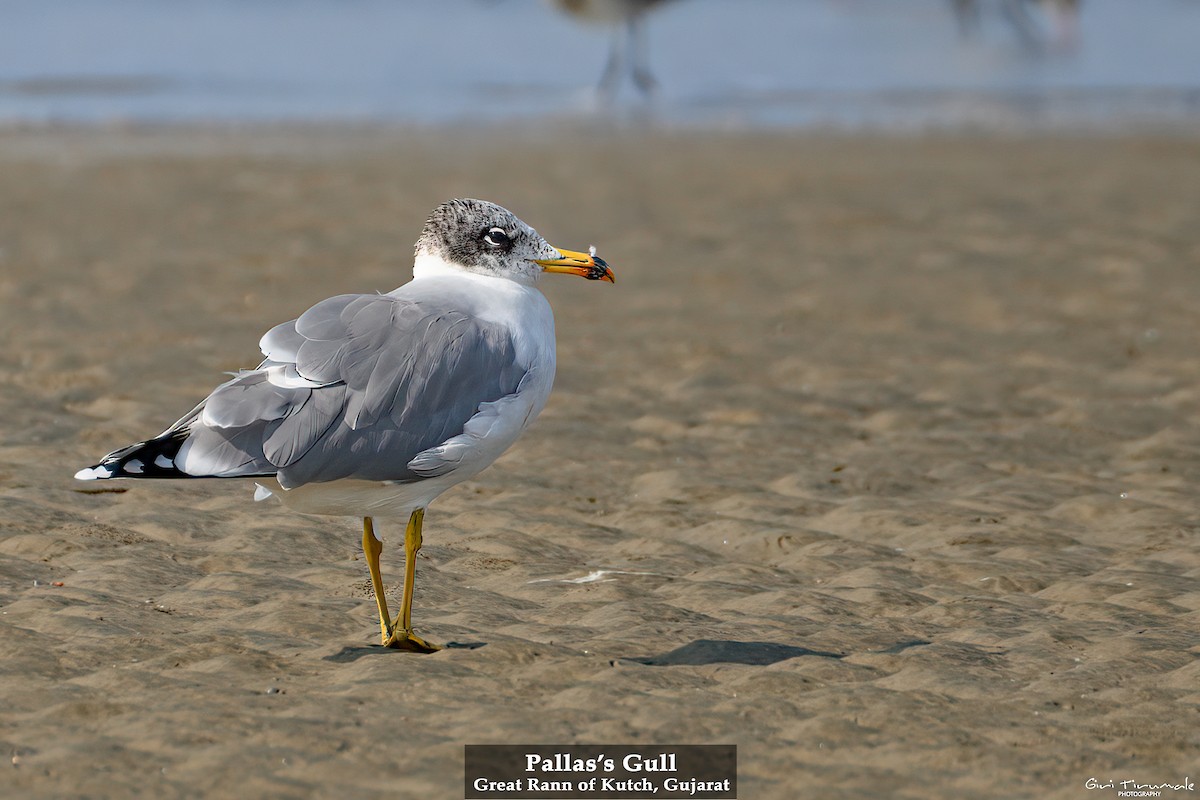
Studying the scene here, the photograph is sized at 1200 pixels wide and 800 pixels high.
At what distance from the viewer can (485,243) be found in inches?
175

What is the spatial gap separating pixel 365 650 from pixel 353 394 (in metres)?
0.74

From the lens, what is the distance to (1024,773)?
11.9ft

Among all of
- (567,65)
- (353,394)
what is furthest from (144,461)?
(567,65)

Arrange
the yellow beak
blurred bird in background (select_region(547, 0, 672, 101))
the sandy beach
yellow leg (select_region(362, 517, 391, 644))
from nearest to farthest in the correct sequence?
the sandy beach → yellow leg (select_region(362, 517, 391, 644)) → the yellow beak → blurred bird in background (select_region(547, 0, 672, 101))

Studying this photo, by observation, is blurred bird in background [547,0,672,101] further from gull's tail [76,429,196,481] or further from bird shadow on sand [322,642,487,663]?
gull's tail [76,429,196,481]

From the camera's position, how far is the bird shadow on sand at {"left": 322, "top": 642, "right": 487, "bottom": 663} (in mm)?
4328

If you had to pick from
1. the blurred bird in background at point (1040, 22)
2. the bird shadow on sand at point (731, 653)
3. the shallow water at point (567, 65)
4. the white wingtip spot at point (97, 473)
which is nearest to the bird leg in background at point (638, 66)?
the shallow water at point (567, 65)

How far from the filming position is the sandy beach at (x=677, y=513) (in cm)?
382

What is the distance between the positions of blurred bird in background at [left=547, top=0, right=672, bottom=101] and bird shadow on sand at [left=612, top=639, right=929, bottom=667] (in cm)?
1410

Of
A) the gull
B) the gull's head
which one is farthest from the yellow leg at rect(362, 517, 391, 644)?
the gull's head

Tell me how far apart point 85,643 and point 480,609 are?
1.13 metres

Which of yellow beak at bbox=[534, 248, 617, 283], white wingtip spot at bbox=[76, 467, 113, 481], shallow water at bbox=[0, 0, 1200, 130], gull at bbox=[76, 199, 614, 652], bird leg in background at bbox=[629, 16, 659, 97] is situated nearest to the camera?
white wingtip spot at bbox=[76, 467, 113, 481]

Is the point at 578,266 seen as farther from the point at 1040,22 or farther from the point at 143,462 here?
the point at 1040,22

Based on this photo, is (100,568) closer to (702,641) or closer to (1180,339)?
(702,641)
